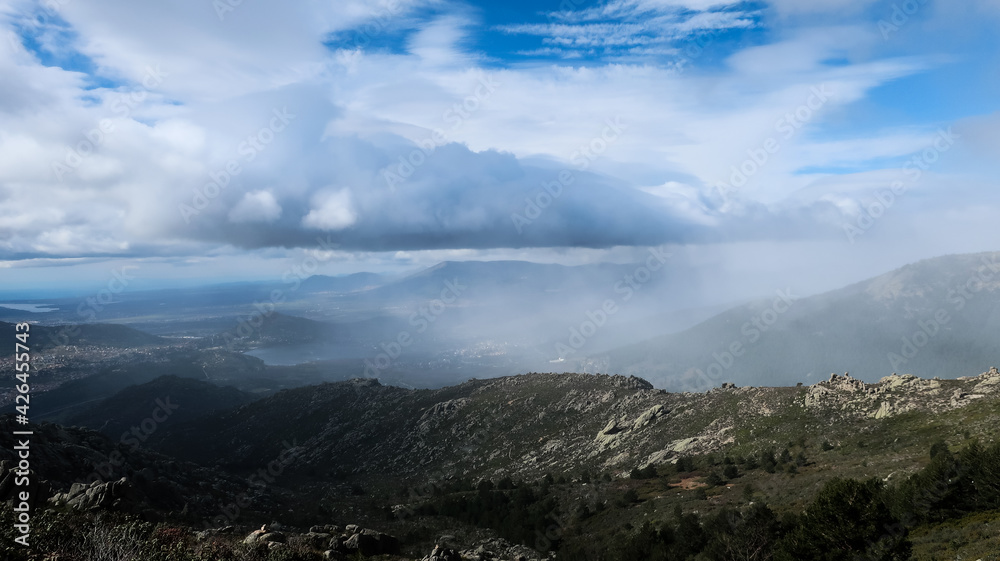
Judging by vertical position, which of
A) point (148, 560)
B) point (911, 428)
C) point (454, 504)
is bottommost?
point (454, 504)

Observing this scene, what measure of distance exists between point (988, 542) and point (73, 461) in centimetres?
8395

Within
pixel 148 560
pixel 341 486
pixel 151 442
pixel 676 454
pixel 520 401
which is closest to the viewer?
pixel 148 560

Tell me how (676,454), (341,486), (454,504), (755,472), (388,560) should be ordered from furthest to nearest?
(341,486) < (676,454) < (454,504) < (755,472) < (388,560)

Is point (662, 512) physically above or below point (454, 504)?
above

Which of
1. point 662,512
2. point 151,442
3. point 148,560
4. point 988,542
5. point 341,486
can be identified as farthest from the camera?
point 151,442

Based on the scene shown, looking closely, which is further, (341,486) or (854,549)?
(341,486)

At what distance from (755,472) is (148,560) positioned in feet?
186

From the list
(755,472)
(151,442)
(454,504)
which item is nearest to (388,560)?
(454,504)

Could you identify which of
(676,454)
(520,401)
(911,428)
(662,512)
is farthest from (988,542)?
(520,401)

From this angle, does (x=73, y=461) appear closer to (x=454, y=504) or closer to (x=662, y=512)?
(x=454, y=504)

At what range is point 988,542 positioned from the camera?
26062 mm

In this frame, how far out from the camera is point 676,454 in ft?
230

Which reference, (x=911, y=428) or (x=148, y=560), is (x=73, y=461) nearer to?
(x=148, y=560)

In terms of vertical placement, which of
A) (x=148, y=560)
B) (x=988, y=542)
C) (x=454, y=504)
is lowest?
(x=454, y=504)
